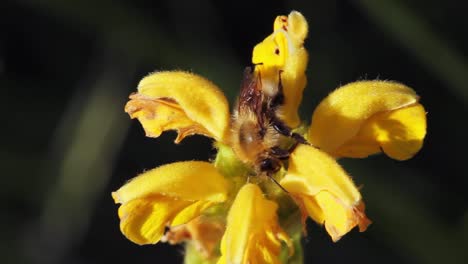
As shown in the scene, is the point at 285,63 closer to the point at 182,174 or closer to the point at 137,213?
the point at 182,174

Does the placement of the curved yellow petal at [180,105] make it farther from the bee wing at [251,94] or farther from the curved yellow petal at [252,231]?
the curved yellow petal at [252,231]

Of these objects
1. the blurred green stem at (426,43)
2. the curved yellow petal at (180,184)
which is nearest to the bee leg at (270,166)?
the curved yellow petal at (180,184)

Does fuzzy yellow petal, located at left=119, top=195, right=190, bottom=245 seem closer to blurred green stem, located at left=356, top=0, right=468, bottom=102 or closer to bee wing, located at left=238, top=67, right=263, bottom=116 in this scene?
bee wing, located at left=238, top=67, right=263, bottom=116

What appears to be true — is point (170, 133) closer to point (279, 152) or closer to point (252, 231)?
point (279, 152)

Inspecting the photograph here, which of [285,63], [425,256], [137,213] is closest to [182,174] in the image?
[137,213]

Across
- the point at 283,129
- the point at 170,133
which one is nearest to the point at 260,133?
the point at 283,129

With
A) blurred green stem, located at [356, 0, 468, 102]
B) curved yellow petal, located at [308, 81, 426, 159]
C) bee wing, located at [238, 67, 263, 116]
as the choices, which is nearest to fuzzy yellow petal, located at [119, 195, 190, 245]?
bee wing, located at [238, 67, 263, 116]
